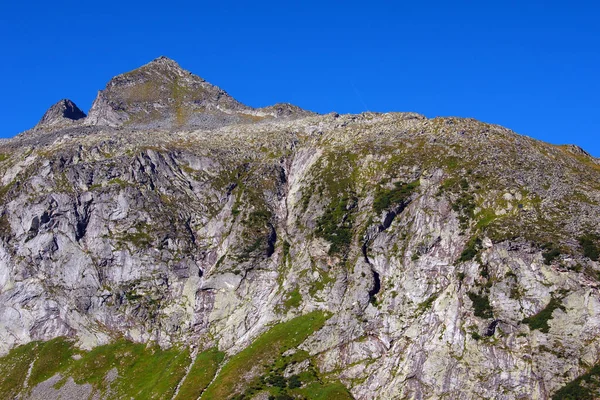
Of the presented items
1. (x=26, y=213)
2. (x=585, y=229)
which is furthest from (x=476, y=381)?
(x=26, y=213)

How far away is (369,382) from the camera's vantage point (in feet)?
Answer: 397

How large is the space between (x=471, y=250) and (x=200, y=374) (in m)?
66.4

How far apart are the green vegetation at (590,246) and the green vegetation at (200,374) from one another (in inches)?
3251

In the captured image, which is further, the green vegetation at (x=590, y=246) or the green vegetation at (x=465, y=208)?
the green vegetation at (x=465, y=208)

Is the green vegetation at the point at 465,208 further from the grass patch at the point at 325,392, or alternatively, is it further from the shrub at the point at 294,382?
the shrub at the point at 294,382

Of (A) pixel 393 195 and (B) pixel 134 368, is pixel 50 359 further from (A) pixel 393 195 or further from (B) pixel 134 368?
(A) pixel 393 195

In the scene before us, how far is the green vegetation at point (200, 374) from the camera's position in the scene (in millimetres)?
129625

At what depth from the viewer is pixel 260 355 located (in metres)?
135

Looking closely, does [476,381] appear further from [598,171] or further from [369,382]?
[598,171]

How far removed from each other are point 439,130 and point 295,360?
9392 centimetres

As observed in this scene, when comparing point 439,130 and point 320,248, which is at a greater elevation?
point 439,130

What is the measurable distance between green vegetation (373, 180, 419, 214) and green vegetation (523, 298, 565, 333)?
52.8m

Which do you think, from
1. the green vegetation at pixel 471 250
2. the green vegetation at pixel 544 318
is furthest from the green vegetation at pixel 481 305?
the green vegetation at pixel 471 250

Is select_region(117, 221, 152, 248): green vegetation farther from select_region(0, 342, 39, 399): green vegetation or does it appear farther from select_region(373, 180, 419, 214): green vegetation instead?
select_region(373, 180, 419, 214): green vegetation
